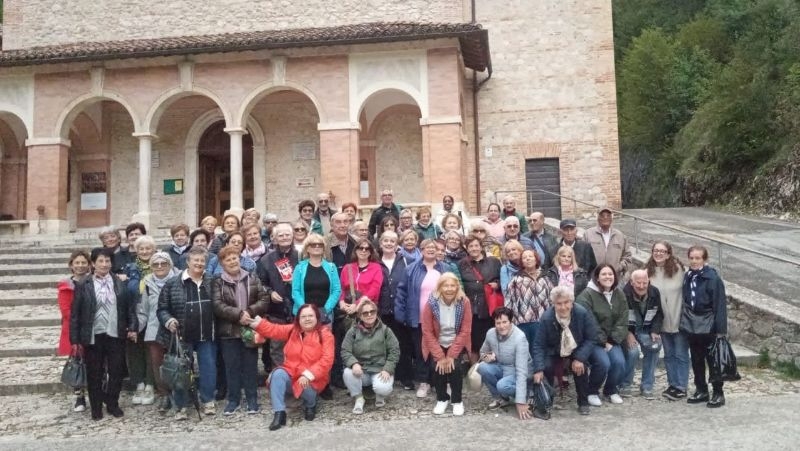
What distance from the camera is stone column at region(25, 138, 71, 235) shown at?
1313cm

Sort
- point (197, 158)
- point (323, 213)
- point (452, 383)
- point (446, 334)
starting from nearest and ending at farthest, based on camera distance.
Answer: point (452, 383) < point (446, 334) < point (323, 213) < point (197, 158)

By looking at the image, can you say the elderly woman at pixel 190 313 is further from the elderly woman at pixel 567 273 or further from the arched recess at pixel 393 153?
the arched recess at pixel 393 153

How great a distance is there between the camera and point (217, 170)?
651 inches

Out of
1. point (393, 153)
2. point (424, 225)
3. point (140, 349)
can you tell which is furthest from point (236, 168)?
point (140, 349)

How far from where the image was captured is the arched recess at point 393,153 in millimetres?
15242

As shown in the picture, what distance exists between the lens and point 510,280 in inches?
207

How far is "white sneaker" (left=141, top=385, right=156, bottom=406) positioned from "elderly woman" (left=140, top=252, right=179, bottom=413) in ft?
0.57

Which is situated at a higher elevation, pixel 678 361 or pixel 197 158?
pixel 197 158

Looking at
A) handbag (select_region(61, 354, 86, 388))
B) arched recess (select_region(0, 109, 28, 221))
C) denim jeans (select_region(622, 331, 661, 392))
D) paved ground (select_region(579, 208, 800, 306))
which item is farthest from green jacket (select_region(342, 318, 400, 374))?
arched recess (select_region(0, 109, 28, 221))

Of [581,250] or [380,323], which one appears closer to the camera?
[380,323]

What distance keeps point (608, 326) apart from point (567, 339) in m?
0.47

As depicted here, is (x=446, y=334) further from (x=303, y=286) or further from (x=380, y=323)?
(x=303, y=286)

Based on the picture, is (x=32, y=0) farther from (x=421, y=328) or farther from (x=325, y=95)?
(x=421, y=328)

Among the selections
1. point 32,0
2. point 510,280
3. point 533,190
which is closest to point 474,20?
point 533,190
